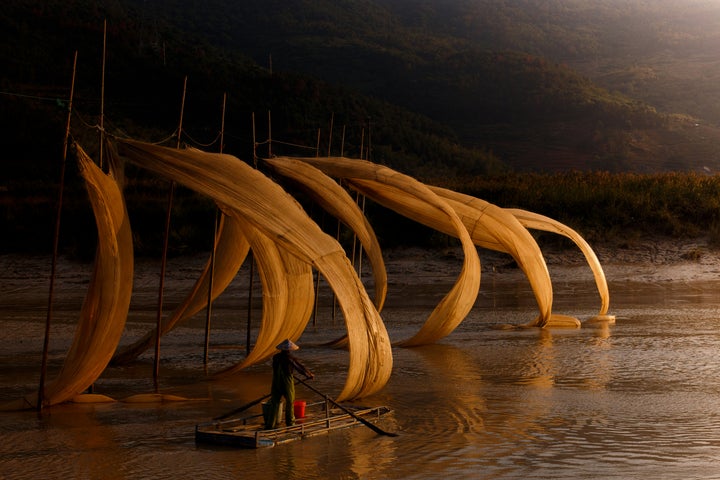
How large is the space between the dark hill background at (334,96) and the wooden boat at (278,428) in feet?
29.1

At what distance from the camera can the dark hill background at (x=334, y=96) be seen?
44.7 metres

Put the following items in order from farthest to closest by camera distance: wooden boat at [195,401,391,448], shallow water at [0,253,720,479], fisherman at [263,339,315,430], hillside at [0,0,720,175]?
hillside at [0,0,720,175]
fisherman at [263,339,315,430]
wooden boat at [195,401,391,448]
shallow water at [0,253,720,479]

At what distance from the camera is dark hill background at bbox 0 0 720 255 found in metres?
44.7

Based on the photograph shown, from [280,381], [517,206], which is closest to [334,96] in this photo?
[517,206]

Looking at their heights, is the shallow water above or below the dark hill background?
below

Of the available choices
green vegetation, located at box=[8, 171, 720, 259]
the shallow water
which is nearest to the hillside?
green vegetation, located at box=[8, 171, 720, 259]

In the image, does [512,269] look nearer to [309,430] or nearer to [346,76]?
[309,430]

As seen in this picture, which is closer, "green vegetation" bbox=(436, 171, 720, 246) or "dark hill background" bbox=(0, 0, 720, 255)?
"green vegetation" bbox=(436, 171, 720, 246)

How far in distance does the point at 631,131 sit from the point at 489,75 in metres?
15.0

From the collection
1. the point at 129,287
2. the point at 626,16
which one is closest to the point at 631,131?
the point at 129,287

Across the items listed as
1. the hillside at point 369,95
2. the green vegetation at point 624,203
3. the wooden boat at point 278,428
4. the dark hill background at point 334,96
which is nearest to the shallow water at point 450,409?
the wooden boat at point 278,428

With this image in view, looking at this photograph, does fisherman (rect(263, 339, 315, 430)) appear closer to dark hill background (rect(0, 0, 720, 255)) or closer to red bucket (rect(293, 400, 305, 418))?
red bucket (rect(293, 400, 305, 418))

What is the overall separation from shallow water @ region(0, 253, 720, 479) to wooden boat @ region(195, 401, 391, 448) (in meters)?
0.14

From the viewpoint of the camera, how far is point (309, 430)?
1012 cm
